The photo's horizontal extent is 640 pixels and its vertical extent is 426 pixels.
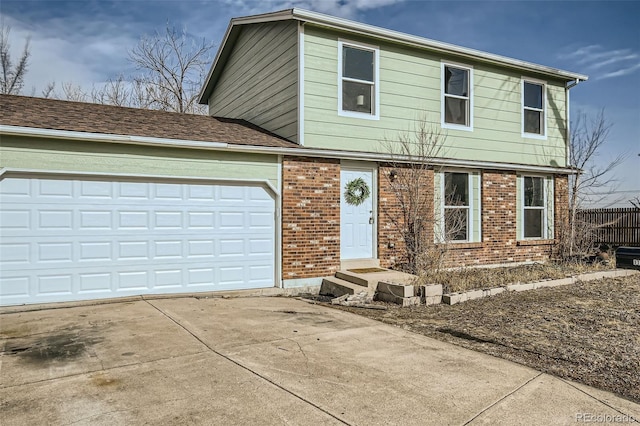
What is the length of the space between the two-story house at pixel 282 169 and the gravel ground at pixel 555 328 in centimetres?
261

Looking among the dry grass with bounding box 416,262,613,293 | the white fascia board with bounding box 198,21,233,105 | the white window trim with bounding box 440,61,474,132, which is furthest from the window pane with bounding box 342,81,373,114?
the white fascia board with bounding box 198,21,233,105

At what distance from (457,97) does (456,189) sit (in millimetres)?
2323

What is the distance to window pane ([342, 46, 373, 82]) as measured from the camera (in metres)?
9.80

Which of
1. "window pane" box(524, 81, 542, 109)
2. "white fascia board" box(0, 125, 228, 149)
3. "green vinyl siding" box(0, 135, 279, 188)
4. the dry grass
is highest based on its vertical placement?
"window pane" box(524, 81, 542, 109)

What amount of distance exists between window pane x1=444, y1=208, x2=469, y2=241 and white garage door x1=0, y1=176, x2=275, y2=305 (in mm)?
4504

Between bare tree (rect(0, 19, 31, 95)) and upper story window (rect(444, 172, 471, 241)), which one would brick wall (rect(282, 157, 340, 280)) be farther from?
bare tree (rect(0, 19, 31, 95))

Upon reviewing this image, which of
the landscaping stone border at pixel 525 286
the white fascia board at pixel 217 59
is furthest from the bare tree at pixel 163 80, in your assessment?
the landscaping stone border at pixel 525 286

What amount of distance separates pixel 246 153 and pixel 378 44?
161 inches

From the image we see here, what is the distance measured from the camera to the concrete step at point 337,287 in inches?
324

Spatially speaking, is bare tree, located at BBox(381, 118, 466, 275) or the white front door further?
bare tree, located at BBox(381, 118, 466, 275)

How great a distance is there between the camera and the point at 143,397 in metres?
3.63

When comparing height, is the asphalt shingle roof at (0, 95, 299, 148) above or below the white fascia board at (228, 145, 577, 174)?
above

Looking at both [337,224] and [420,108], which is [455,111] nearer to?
[420,108]

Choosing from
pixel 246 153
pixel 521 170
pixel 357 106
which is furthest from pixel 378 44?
pixel 521 170
